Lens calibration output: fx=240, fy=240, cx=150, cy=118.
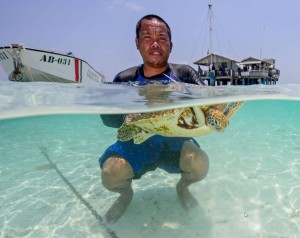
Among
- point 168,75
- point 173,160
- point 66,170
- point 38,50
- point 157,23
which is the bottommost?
point 66,170

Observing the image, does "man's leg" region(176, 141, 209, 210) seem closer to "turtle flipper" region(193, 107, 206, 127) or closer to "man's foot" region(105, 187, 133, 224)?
"turtle flipper" region(193, 107, 206, 127)

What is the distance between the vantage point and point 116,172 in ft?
12.5

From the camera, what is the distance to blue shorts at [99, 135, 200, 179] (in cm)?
393

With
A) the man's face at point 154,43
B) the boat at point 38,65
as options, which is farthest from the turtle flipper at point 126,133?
the boat at point 38,65

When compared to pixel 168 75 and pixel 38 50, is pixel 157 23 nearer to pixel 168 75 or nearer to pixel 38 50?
pixel 168 75

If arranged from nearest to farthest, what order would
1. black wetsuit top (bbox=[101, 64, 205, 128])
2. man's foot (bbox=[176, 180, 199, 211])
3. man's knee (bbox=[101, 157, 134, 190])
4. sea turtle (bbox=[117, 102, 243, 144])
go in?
sea turtle (bbox=[117, 102, 243, 144]) → man's knee (bbox=[101, 157, 134, 190]) → black wetsuit top (bbox=[101, 64, 205, 128]) → man's foot (bbox=[176, 180, 199, 211])

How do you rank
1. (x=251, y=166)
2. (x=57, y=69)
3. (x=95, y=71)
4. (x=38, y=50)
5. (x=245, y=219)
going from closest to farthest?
(x=245, y=219), (x=251, y=166), (x=38, y=50), (x=57, y=69), (x=95, y=71)

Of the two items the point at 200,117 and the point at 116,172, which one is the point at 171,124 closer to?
the point at 200,117

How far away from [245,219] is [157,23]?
12.8 ft

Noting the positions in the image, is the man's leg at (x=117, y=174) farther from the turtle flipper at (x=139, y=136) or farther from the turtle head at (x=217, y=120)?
the turtle head at (x=217, y=120)

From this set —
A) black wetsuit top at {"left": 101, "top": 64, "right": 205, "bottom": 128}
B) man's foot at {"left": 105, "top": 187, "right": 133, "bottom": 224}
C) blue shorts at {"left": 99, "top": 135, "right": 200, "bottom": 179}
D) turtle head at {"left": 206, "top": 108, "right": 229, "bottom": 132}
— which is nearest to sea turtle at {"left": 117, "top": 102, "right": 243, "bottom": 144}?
turtle head at {"left": 206, "top": 108, "right": 229, "bottom": 132}

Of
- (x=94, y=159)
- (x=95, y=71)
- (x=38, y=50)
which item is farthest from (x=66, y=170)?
(x=95, y=71)

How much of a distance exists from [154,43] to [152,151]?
70.8 inches

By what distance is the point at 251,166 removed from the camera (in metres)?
7.29
